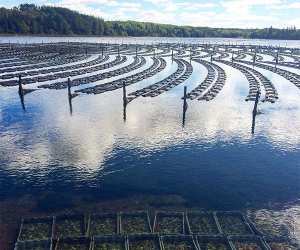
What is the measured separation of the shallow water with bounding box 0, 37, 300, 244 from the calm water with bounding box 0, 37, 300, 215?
145mm

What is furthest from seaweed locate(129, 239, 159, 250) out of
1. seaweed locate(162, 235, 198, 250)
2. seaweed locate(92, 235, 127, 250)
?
seaweed locate(162, 235, 198, 250)

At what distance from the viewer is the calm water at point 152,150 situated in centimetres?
4744

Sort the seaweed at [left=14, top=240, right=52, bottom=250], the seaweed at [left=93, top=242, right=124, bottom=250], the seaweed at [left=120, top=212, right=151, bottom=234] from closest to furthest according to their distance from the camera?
the seaweed at [left=14, top=240, right=52, bottom=250]
the seaweed at [left=93, top=242, right=124, bottom=250]
the seaweed at [left=120, top=212, right=151, bottom=234]

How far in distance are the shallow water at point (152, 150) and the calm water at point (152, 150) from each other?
145mm

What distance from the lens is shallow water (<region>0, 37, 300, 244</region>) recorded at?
47.3 meters

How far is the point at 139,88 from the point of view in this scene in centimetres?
10262

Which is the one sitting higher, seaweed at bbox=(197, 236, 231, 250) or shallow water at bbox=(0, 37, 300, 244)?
shallow water at bbox=(0, 37, 300, 244)

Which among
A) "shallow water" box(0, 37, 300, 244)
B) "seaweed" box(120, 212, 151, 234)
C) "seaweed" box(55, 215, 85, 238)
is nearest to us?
"seaweed" box(55, 215, 85, 238)

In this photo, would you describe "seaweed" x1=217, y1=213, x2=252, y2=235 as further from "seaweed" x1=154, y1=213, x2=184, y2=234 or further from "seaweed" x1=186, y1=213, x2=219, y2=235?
"seaweed" x1=154, y1=213, x2=184, y2=234

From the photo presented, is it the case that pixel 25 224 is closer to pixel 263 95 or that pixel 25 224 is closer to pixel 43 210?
pixel 43 210

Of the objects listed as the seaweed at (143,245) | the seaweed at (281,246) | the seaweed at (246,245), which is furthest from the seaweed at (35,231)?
the seaweed at (281,246)

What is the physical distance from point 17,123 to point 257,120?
160 feet

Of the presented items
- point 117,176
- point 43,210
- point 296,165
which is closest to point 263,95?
point 296,165

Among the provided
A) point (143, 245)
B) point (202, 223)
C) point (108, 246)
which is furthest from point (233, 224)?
point (108, 246)
